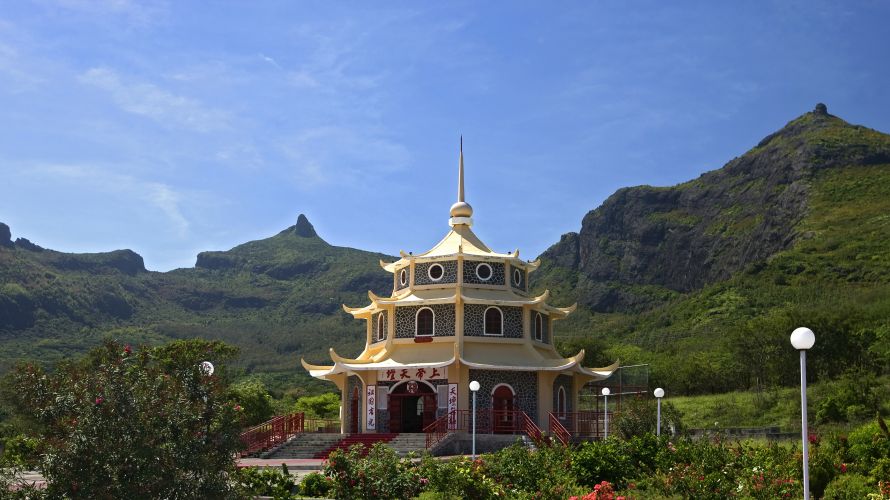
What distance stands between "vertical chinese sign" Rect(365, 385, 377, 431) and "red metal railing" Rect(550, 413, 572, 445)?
6.25m

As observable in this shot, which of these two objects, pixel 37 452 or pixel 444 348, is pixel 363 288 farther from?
pixel 37 452

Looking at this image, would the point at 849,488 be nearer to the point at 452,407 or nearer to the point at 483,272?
the point at 452,407

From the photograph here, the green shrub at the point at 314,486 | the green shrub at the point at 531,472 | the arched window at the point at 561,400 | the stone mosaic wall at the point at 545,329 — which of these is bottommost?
the green shrub at the point at 314,486

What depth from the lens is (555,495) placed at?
49.4 feet

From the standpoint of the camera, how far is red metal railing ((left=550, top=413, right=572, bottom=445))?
29153 mm

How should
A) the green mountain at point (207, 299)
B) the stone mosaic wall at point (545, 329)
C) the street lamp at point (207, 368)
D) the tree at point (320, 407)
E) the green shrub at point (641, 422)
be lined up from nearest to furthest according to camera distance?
the street lamp at point (207, 368) < the green shrub at point (641, 422) < the stone mosaic wall at point (545, 329) < the tree at point (320, 407) < the green mountain at point (207, 299)

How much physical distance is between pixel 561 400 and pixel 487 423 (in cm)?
430

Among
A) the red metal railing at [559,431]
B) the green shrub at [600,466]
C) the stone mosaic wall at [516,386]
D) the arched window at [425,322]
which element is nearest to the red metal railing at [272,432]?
the arched window at [425,322]

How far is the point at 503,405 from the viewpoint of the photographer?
3319cm

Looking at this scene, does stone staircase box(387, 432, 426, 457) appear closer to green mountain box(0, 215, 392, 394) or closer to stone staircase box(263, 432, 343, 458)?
stone staircase box(263, 432, 343, 458)

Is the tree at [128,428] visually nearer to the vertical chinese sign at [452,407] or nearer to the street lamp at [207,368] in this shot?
the street lamp at [207,368]

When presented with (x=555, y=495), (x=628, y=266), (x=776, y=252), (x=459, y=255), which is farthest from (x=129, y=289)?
(x=555, y=495)

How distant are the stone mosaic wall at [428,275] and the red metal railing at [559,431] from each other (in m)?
6.34

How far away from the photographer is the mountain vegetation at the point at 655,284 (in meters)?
53.8
